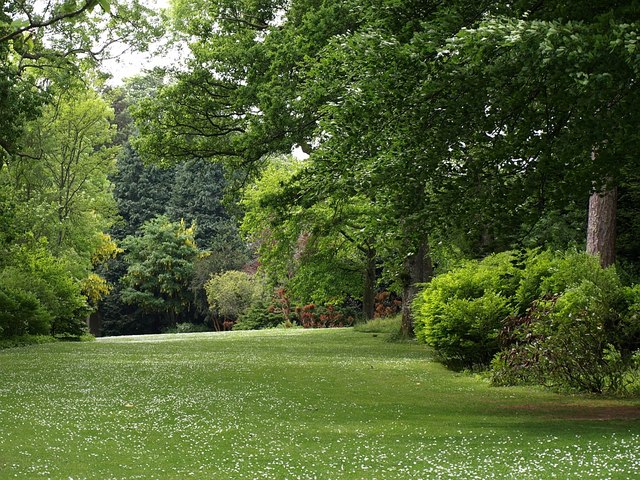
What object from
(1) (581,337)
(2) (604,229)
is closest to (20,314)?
(2) (604,229)

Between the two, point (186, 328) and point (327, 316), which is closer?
point (327, 316)

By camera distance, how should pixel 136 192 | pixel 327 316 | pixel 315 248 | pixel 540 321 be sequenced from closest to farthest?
pixel 540 321 → pixel 315 248 → pixel 327 316 → pixel 136 192

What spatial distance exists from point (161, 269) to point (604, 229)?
46707mm

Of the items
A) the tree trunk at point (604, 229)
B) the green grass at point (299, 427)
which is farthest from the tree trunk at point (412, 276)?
the green grass at point (299, 427)

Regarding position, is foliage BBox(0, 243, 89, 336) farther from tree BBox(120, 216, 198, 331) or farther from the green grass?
tree BBox(120, 216, 198, 331)

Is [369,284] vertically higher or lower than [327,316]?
higher

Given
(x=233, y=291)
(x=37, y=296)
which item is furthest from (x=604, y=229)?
(x=233, y=291)

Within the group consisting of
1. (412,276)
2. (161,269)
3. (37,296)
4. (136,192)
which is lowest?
(37,296)

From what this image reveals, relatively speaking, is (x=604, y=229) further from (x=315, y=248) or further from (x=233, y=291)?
(x=233, y=291)

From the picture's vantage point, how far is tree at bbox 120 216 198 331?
2427 inches

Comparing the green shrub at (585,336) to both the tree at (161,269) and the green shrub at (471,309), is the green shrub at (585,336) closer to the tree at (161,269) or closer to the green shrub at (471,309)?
the green shrub at (471,309)

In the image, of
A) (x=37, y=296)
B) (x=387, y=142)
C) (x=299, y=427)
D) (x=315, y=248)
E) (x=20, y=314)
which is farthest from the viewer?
Result: (x=315, y=248)

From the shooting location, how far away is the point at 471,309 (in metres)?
16.6

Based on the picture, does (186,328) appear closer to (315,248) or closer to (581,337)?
(315,248)
